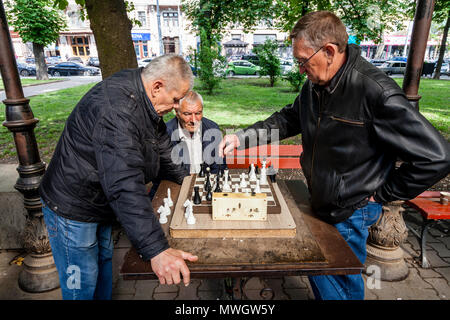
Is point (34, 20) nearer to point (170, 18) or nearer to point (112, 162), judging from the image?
point (170, 18)

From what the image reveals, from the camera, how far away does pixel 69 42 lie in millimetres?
35188

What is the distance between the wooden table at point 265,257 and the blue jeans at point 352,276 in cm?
18

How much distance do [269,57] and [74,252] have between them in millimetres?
13755

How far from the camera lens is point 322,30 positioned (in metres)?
1.63

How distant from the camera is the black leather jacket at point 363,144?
154 centimetres

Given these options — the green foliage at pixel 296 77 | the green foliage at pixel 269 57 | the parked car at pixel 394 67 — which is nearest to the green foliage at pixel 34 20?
the green foliage at pixel 269 57

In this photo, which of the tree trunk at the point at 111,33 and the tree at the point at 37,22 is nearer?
the tree trunk at the point at 111,33

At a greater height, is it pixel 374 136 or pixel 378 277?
pixel 374 136

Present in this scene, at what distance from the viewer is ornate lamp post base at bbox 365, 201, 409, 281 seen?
291 centimetres

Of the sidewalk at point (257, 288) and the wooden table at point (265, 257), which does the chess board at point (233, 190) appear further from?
the sidewalk at point (257, 288)

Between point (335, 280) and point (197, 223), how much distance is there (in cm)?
99

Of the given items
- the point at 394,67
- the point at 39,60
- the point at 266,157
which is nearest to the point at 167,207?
the point at 266,157
